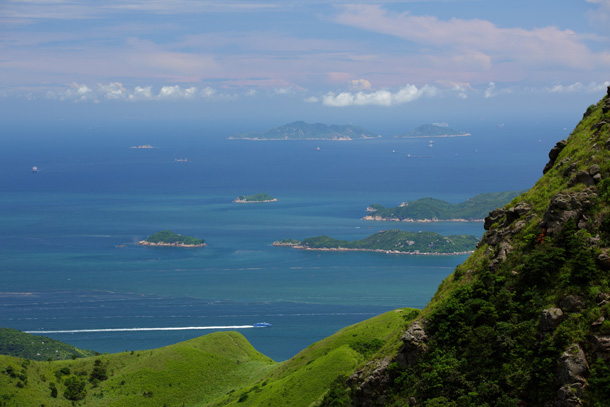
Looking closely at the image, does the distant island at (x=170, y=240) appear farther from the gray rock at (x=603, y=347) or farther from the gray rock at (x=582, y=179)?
the gray rock at (x=603, y=347)

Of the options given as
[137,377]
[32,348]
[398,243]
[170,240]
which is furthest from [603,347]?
[170,240]

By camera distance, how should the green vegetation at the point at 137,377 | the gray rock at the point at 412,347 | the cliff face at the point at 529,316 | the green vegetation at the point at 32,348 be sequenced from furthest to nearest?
the green vegetation at the point at 32,348
the green vegetation at the point at 137,377
the gray rock at the point at 412,347
the cliff face at the point at 529,316

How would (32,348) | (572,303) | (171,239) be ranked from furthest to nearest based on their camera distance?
(171,239)
(32,348)
(572,303)

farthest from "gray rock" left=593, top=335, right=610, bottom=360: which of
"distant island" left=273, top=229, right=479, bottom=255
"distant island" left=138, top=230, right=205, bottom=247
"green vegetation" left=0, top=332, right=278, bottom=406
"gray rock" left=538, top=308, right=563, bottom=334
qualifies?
"distant island" left=138, top=230, right=205, bottom=247

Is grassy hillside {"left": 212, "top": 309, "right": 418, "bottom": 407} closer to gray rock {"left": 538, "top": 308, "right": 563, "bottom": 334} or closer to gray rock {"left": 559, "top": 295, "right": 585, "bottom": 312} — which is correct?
gray rock {"left": 538, "top": 308, "right": 563, "bottom": 334}

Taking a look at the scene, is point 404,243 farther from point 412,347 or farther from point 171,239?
point 412,347

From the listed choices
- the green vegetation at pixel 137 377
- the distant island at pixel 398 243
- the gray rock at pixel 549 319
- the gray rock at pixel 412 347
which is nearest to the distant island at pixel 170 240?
the distant island at pixel 398 243
